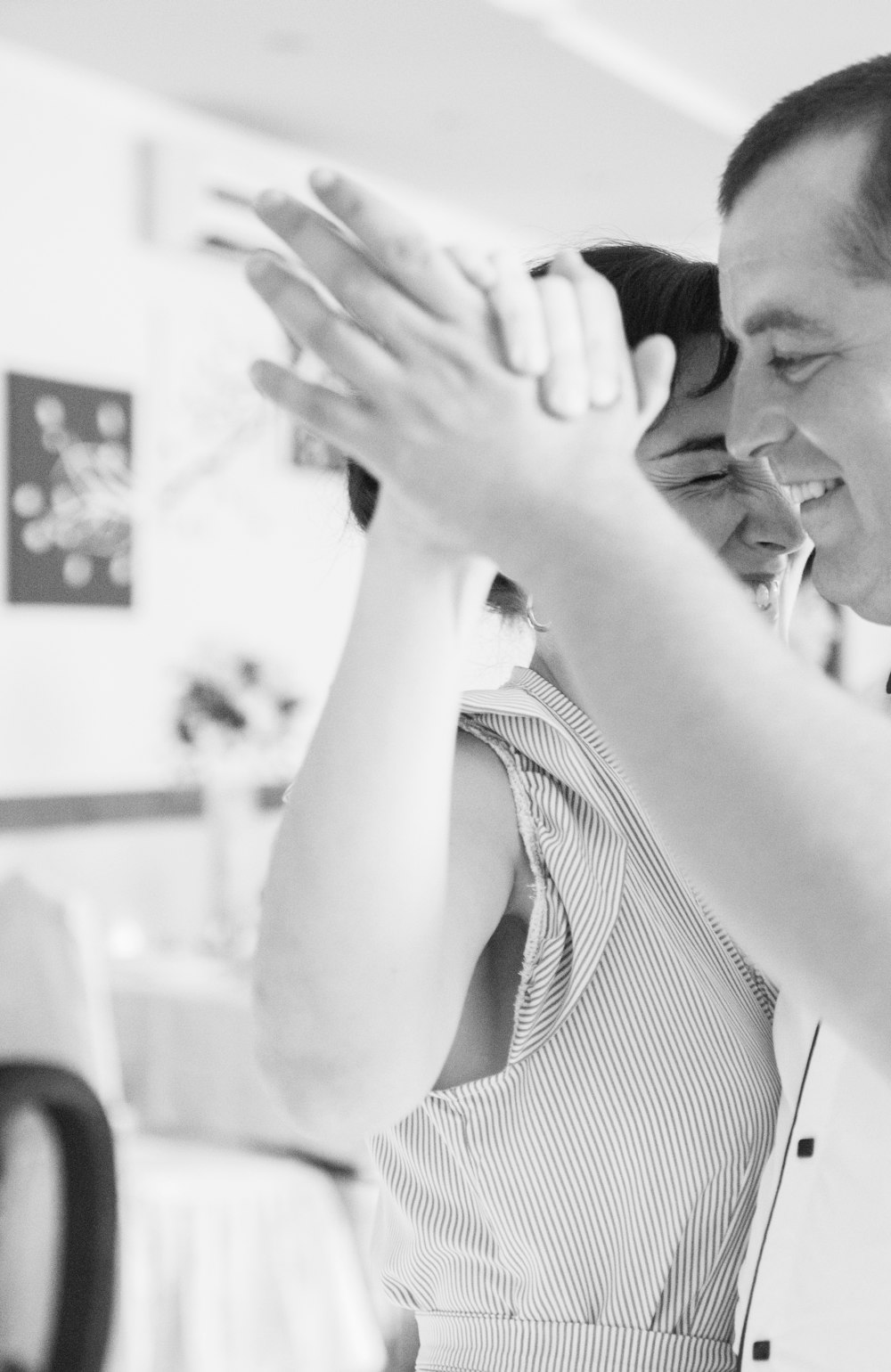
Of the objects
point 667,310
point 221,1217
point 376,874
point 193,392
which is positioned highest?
point 193,392

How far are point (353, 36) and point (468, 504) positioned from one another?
431cm

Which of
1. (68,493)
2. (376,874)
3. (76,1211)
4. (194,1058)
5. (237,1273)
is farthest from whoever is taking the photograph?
(68,493)

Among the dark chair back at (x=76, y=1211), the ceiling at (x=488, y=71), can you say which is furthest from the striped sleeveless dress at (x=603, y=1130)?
the ceiling at (x=488, y=71)

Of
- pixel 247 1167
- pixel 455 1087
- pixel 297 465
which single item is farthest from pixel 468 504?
pixel 297 465

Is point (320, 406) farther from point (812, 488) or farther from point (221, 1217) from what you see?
point (221, 1217)

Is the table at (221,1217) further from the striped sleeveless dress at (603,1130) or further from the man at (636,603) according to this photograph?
the man at (636,603)

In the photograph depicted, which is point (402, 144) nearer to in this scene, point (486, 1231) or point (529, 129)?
point (529, 129)

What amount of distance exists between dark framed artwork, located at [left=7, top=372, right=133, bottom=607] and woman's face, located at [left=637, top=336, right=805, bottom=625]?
12.2ft

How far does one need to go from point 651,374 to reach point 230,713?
4.33 metres

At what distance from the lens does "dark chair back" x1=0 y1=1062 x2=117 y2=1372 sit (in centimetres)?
249

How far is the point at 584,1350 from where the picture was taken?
98 cm

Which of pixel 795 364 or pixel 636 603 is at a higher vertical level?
pixel 795 364

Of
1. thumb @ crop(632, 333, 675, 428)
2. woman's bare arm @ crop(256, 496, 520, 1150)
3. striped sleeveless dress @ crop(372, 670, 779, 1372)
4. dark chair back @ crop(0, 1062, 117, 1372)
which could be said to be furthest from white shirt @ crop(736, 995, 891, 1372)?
dark chair back @ crop(0, 1062, 117, 1372)

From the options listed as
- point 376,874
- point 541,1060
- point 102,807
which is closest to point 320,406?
point 376,874
